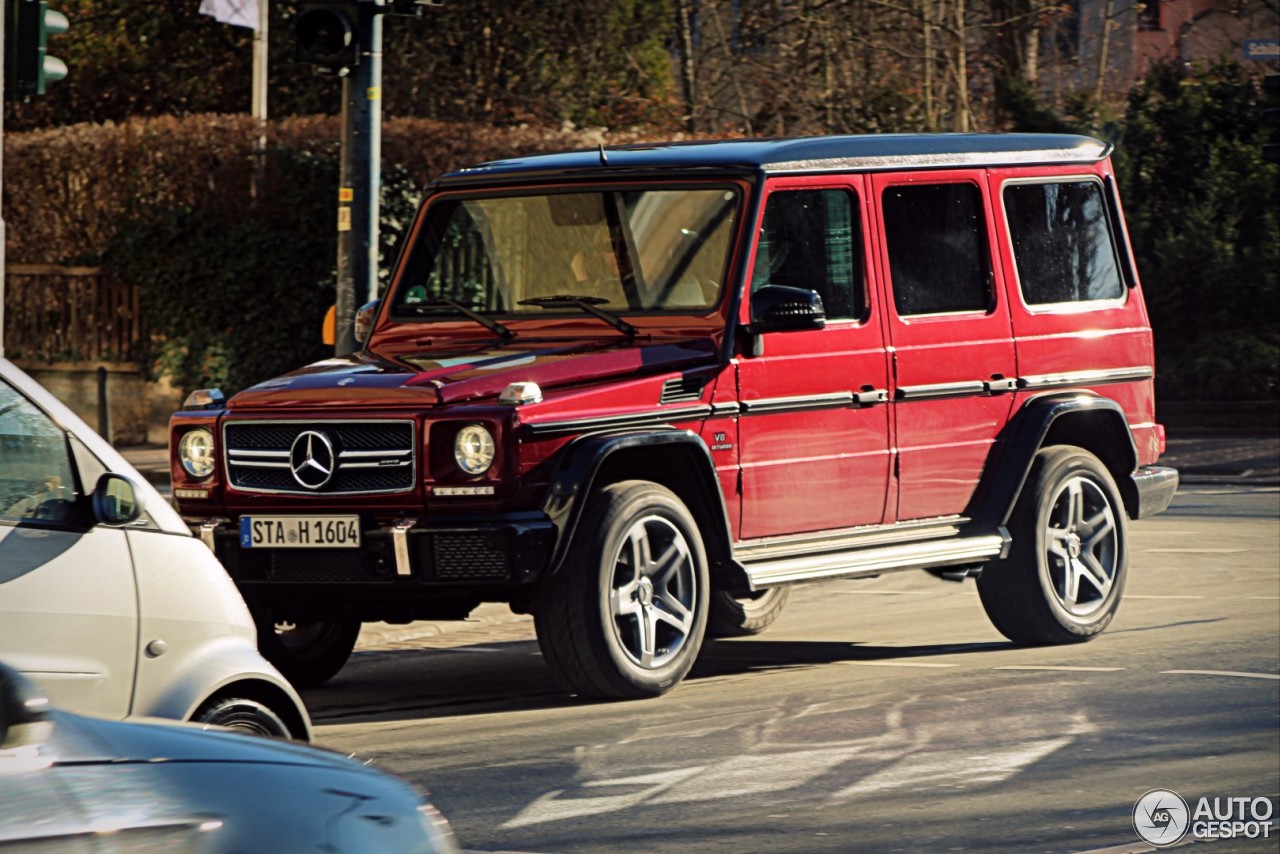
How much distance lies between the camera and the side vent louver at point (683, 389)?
932 centimetres

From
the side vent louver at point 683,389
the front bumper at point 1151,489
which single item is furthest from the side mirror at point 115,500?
the front bumper at point 1151,489

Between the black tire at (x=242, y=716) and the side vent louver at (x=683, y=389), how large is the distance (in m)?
3.40

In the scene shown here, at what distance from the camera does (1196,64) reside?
98.9ft

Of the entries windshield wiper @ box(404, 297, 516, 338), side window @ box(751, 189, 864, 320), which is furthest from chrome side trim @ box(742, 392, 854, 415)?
windshield wiper @ box(404, 297, 516, 338)

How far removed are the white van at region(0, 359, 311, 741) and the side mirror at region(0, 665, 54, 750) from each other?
2.18 m

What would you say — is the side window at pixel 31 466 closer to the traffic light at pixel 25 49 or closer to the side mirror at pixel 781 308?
the side mirror at pixel 781 308

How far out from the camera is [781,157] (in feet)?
33.0

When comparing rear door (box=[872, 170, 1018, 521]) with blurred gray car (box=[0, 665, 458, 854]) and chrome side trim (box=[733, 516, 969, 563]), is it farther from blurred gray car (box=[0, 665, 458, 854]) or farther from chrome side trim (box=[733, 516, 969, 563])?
blurred gray car (box=[0, 665, 458, 854])

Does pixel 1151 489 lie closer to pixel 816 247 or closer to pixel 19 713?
pixel 816 247

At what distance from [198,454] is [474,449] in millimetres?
1282

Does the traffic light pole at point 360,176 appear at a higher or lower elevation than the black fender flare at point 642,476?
higher

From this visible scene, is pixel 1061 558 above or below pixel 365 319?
below

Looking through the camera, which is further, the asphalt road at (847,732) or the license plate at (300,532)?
the license plate at (300,532)

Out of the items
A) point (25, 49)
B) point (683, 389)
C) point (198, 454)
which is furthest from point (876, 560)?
point (25, 49)
